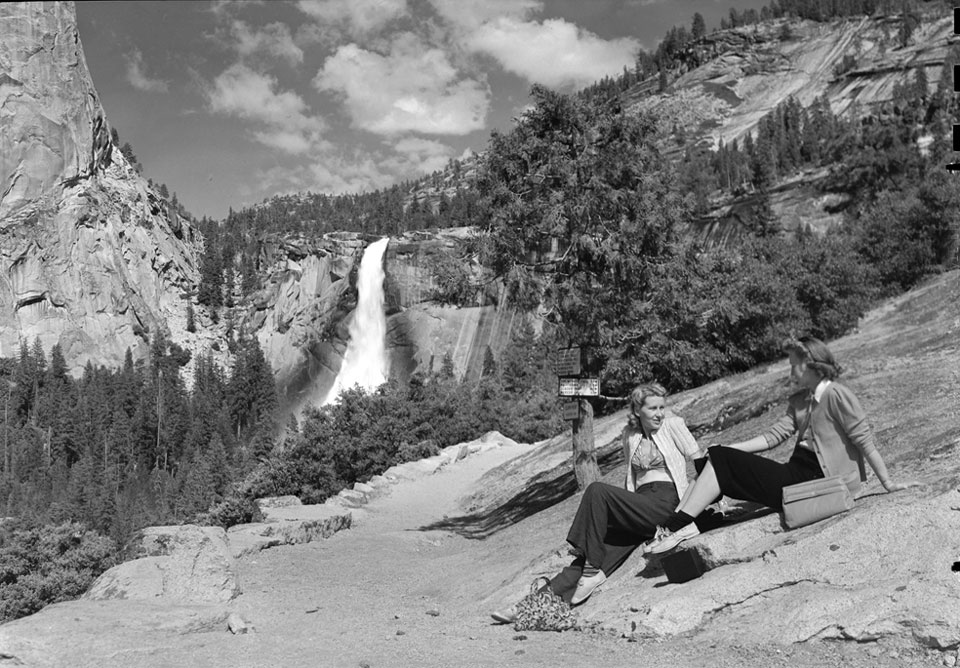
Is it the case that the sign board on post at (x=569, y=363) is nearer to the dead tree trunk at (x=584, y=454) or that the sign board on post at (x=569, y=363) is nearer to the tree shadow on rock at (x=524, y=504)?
the dead tree trunk at (x=584, y=454)

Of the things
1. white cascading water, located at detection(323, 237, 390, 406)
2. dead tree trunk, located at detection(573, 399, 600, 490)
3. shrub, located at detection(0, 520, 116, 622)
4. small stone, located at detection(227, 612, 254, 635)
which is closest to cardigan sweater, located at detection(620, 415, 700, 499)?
small stone, located at detection(227, 612, 254, 635)

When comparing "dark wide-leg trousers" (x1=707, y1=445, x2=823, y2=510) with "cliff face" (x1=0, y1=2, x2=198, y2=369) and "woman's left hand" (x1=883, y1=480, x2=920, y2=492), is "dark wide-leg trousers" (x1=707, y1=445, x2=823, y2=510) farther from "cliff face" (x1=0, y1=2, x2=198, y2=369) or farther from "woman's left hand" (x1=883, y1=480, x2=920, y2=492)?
"cliff face" (x1=0, y1=2, x2=198, y2=369)

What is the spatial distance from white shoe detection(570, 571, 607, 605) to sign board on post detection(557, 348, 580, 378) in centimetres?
498

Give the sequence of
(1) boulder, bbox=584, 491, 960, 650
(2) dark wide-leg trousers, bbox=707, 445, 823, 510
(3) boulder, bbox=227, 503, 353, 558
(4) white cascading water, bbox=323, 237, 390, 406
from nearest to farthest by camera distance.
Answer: (1) boulder, bbox=584, 491, 960, 650, (2) dark wide-leg trousers, bbox=707, 445, 823, 510, (3) boulder, bbox=227, 503, 353, 558, (4) white cascading water, bbox=323, 237, 390, 406

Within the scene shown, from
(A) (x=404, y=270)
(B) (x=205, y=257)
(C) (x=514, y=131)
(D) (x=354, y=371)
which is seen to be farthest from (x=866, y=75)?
(C) (x=514, y=131)

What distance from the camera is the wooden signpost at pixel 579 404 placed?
10.6 m

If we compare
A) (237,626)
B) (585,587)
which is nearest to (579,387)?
(585,587)

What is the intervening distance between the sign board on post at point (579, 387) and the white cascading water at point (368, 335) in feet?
230

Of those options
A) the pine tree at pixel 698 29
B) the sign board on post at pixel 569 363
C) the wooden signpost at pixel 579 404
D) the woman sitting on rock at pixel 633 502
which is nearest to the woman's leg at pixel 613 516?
the woman sitting on rock at pixel 633 502

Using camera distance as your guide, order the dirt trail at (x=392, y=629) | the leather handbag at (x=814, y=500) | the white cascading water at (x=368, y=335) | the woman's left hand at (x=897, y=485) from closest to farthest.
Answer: the dirt trail at (x=392, y=629)
the woman's left hand at (x=897, y=485)
the leather handbag at (x=814, y=500)
the white cascading water at (x=368, y=335)

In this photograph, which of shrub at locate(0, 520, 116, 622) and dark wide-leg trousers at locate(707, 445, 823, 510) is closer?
dark wide-leg trousers at locate(707, 445, 823, 510)

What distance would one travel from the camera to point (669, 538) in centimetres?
565

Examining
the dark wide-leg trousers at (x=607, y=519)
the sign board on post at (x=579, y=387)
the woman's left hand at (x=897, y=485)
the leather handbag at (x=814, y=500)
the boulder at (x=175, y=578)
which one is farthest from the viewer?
the sign board on post at (x=579, y=387)

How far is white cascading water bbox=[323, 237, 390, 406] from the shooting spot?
81.0m
